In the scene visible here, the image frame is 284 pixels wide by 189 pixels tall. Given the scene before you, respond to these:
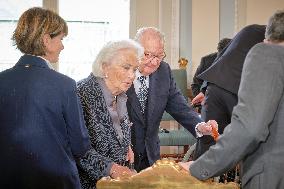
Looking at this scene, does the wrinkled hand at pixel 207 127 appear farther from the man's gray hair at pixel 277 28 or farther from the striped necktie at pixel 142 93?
the man's gray hair at pixel 277 28

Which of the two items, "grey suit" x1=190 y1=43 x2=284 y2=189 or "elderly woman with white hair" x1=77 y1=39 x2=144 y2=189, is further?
"elderly woman with white hair" x1=77 y1=39 x2=144 y2=189

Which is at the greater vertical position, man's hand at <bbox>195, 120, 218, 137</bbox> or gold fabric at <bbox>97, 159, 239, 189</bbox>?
gold fabric at <bbox>97, 159, 239, 189</bbox>

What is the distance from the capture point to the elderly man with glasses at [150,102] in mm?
2459

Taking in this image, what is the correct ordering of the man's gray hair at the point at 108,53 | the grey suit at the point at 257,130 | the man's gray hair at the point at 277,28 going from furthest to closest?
1. the man's gray hair at the point at 108,53
2. the man's gray hair at the point at 277,28
3. the grey suit at the point at 257,130

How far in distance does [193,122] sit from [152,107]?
282 millimetres

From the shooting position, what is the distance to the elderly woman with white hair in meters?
1.94

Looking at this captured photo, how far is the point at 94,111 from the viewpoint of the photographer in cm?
201

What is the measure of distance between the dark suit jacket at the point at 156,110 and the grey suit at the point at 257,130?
1095 millimetres

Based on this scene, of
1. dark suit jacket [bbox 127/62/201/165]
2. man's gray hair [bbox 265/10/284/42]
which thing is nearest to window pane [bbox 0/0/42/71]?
dark suit jacket [bbox 127/62/201/165]

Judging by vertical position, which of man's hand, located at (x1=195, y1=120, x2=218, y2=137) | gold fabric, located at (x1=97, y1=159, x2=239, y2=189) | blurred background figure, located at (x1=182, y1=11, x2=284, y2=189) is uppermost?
blurred background figure, located at (x1=182, y1=11, x2=284, y2=189)

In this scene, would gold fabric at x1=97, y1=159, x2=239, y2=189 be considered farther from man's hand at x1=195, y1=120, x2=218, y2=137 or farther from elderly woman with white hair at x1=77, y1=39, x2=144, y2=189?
man's hand at x1=195, y1=120, x2=218, y2=137

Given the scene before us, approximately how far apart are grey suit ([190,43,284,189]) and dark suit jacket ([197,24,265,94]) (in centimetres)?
89

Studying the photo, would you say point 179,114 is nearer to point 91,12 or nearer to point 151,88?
point 151,88

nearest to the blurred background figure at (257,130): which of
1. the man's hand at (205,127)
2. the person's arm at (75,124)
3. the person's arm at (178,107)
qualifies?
the person's arm at (75,124)
